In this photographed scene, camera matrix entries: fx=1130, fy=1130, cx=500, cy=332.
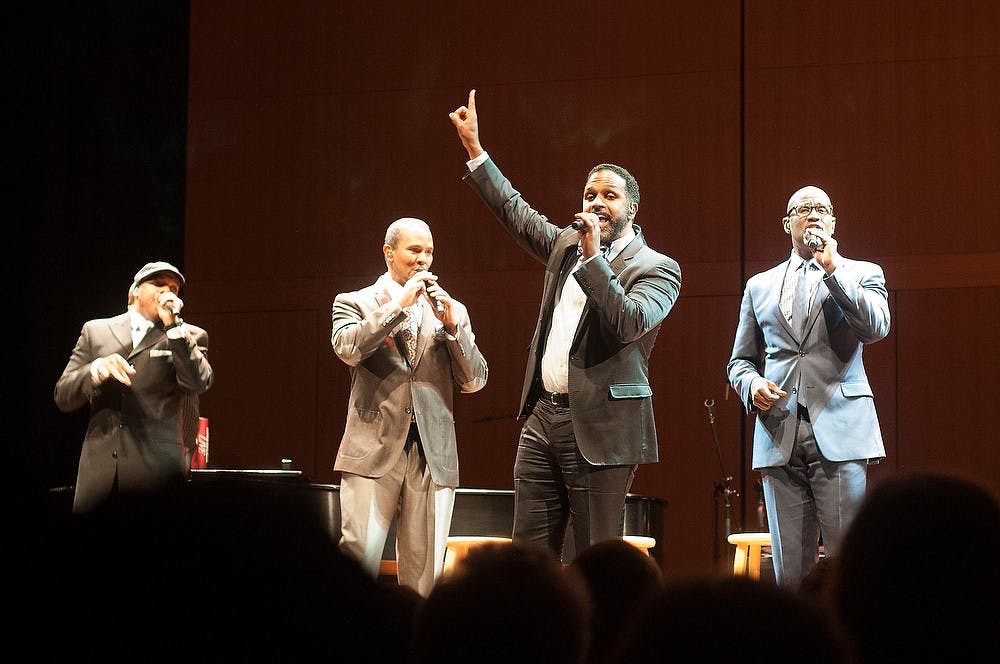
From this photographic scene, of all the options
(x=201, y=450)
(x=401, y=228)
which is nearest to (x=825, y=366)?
(x=401, y=228)

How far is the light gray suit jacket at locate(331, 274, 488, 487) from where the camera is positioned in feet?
10.7

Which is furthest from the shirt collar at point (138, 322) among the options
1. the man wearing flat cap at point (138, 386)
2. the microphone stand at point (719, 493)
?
the microphone stand at point (719, 493)

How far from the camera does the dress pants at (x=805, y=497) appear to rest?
10.1 ft

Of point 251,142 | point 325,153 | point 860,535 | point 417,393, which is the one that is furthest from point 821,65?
point 860,535

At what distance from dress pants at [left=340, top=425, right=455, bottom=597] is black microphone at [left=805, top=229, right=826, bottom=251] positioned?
126 centimetres

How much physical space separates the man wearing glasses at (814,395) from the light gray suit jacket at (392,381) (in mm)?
853

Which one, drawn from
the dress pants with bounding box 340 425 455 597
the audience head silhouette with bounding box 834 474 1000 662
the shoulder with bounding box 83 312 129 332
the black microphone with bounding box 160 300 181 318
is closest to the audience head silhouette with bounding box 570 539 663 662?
the audience head silhouette with bounding box 834 474 1000 662

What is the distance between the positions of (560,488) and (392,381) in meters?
0.66

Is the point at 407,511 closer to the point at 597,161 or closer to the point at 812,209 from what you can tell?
the point at 812,209

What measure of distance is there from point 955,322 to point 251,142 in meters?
4.36

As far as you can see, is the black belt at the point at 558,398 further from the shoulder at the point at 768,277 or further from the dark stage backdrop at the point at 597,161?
the dark stage backdrop at the point at 597,161

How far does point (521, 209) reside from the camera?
10.7ft

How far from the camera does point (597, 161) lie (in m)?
6.74

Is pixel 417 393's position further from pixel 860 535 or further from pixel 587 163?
pixel 587 163
